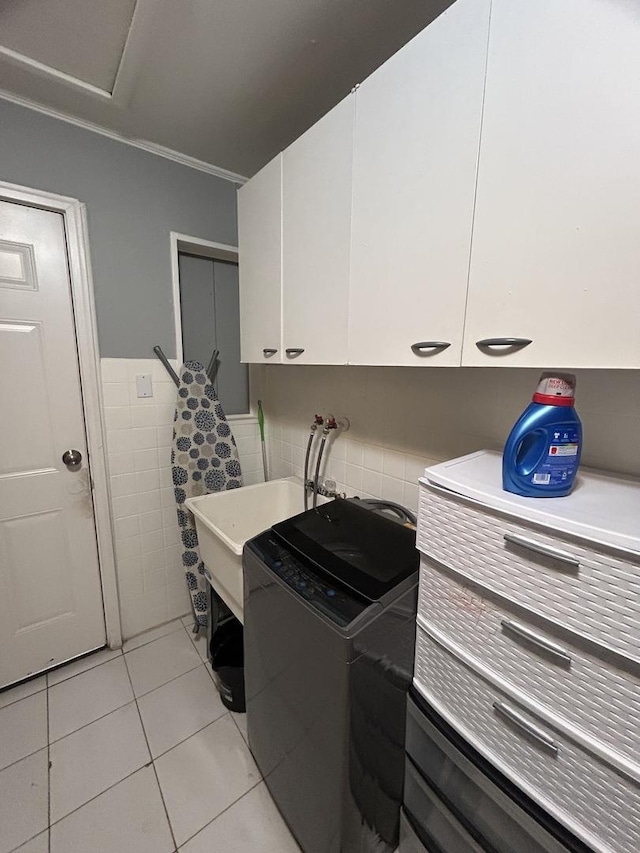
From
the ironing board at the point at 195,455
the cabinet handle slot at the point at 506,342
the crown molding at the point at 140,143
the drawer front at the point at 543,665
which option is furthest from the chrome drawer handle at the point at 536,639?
the crown molding at the point at 140,143

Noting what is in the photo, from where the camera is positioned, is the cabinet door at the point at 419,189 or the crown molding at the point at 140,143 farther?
the crown molding at the point at 140,143

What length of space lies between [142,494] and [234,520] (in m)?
0.53

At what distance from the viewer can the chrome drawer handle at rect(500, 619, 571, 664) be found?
0.57 meters

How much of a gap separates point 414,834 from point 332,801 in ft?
0.87

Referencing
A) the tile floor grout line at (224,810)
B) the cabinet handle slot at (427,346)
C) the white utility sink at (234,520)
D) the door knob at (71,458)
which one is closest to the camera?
the cabinet handle slot at (427,346)

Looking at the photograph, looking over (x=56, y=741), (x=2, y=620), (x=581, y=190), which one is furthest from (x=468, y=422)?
(x=2, y=620)

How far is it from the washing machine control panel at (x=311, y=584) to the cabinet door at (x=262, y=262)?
2.32 feet

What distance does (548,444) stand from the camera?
2.06 feet

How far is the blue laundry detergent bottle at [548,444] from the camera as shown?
0.63 metres

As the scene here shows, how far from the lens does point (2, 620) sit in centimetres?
151

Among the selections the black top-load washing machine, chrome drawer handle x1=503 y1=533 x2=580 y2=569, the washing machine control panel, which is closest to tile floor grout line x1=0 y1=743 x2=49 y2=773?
the black top-load washing machine

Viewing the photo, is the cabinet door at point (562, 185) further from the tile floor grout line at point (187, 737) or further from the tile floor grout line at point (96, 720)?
the tile floor grout line at point (96, 720)

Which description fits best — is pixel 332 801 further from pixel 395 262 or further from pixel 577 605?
pixel 395 262

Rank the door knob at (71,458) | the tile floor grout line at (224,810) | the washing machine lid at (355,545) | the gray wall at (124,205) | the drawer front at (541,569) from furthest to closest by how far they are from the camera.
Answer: the door knob at (71,458)
the gray wall at (124,205)
the tile floor grout line at (224,810)
the washing machine lid at (355,545)
the drawer front at (541,569)
